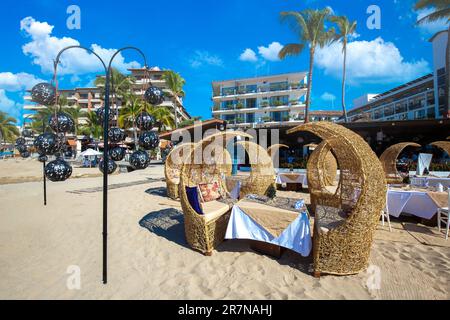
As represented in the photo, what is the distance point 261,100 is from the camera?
37.8 m

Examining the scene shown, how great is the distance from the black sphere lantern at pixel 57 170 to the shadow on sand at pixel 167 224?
7.86ft

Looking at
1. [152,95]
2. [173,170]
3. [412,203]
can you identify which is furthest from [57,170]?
[412,203]

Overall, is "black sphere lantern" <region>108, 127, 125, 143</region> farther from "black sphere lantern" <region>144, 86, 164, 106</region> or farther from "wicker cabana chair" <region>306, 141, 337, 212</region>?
"wicker cabana chair" <region>306, 141, 337, 212</region>

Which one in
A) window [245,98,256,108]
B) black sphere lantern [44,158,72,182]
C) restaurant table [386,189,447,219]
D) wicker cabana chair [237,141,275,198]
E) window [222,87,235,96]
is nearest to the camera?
black sphere lantern [44,158,72,182]

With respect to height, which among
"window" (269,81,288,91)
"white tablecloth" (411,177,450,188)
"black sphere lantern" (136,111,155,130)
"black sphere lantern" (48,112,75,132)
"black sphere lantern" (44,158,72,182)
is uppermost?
"window" (269,81,288,91)

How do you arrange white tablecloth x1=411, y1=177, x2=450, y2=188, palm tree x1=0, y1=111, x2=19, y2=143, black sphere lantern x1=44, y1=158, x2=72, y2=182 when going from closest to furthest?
black sphere lantern x1=44, y1=158, x2=72, y2=182 → white tablecloth x1=411, y1=177, x2=450, y2=188 → palm tree x1=0, y1=111, x2=19, y2=143

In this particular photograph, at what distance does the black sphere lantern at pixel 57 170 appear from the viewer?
3064 millimetres

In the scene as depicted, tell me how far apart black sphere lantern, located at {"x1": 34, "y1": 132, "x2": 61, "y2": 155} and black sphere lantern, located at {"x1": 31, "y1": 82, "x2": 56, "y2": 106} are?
49 cm

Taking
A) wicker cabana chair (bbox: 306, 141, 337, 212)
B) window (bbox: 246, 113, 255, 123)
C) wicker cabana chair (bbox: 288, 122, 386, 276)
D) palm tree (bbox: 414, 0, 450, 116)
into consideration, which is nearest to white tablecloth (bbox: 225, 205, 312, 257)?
wicker cabana chair (bbox: 288, 122, 386, 276)

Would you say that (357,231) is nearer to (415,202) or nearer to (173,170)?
(415,202)

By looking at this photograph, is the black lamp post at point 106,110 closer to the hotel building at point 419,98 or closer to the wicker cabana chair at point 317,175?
the wicker cabana chair at point 317,175

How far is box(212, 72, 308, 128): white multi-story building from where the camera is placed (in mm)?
35469
